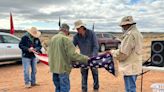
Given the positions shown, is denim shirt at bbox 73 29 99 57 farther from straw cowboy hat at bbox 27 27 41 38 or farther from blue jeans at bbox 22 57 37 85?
blue jeans at bbox 22 57 37 85

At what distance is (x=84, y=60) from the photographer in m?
6.75

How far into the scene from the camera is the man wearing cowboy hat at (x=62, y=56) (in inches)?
263

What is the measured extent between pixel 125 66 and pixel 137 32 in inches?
25.6

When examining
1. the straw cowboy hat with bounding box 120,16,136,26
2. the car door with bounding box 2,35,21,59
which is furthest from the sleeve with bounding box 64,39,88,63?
the car door with bounding box 2,35,21,59

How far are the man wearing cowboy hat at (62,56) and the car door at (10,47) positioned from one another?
877cm

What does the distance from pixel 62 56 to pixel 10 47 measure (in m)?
9.18

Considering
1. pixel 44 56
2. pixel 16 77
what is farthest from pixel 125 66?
pixel 16 77

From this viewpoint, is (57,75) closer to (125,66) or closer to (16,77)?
(125,66)

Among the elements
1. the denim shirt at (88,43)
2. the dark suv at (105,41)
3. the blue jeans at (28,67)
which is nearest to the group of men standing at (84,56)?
the denim shirt at (88,43)

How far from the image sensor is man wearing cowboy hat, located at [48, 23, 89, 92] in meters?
6.68

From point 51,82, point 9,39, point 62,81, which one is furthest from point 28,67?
point 9,39

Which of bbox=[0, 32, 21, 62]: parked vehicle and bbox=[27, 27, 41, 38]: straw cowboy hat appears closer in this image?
bbox=[27, 27, 41, 38]: straw cowboy hat

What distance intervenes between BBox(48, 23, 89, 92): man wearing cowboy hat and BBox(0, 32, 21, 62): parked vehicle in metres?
8.60

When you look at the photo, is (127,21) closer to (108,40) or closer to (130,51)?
(130,51)
